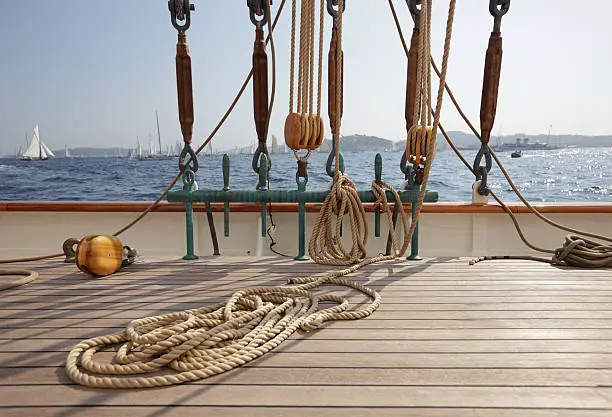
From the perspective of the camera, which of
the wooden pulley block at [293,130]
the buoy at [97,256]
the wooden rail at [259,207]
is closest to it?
the buoy at [97,256]

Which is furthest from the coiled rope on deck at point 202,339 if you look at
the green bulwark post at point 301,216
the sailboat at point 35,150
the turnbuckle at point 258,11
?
the sailboat at point 35,150

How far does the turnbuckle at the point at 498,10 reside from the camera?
207 cm

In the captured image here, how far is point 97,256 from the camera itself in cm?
189

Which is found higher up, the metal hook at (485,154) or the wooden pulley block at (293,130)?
the wooden pulley block at (293,130)

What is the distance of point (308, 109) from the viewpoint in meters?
2.14

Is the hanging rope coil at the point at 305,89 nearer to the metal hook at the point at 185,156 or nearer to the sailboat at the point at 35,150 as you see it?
the metal hook at the point at 185,156

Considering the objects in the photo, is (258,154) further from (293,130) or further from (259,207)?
(259,207)

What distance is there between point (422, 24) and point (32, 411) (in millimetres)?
1742

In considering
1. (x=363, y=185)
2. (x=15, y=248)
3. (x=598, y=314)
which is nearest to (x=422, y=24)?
(x=598, y=314)

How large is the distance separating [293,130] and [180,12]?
0.76 metres

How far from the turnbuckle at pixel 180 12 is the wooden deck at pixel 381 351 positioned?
3.82 feet

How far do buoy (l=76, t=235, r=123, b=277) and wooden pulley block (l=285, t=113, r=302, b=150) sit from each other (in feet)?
2.93

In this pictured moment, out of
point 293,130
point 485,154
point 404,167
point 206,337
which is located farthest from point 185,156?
point 485,154

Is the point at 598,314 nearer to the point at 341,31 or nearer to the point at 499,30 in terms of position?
the point at 499,30
